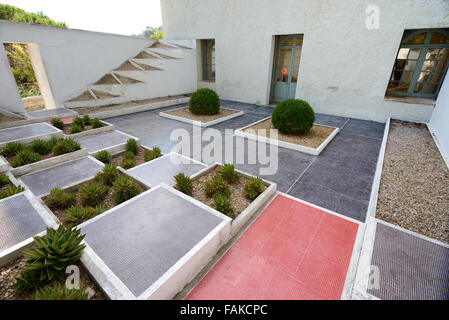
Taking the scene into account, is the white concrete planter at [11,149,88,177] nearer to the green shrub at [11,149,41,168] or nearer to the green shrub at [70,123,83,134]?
the green shrub at [11,149,41,168]

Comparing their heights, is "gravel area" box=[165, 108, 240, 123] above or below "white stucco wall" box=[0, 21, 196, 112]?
below

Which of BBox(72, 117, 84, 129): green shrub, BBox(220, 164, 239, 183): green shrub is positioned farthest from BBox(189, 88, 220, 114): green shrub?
BBox(220, 164, 239, 183): green shrub

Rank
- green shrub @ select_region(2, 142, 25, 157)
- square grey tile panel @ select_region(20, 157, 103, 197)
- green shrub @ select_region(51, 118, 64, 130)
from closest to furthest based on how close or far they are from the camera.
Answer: square grey tile panel @ select_region(20, 157, 103, 197) → green shrub @ select_region(2, 142, 25, 157) → green shrub @ select_region(51, 118, 64, 130)

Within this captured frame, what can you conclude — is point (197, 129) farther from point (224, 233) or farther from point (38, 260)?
point (38, 260)

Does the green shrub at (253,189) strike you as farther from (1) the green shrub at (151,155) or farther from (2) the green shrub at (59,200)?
(2) the green shrub at (59,200)

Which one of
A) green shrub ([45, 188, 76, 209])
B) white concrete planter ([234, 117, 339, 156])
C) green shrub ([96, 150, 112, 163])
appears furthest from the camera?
white concrete planter ([234, 117, 339, 156])

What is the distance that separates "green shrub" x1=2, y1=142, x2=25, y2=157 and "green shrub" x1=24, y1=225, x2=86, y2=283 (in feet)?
14.2

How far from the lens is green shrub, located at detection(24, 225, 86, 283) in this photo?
2.32 metres

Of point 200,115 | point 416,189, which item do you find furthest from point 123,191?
point 200,115

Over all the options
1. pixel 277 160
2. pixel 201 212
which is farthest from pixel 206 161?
pixel 201 212

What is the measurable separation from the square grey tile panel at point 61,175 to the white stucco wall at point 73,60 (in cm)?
586

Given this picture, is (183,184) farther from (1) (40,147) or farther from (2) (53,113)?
(2) (53,113)

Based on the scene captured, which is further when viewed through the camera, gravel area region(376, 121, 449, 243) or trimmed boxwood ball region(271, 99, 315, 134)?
trimmed boxwood ball region(271, 99, 315, 134)
